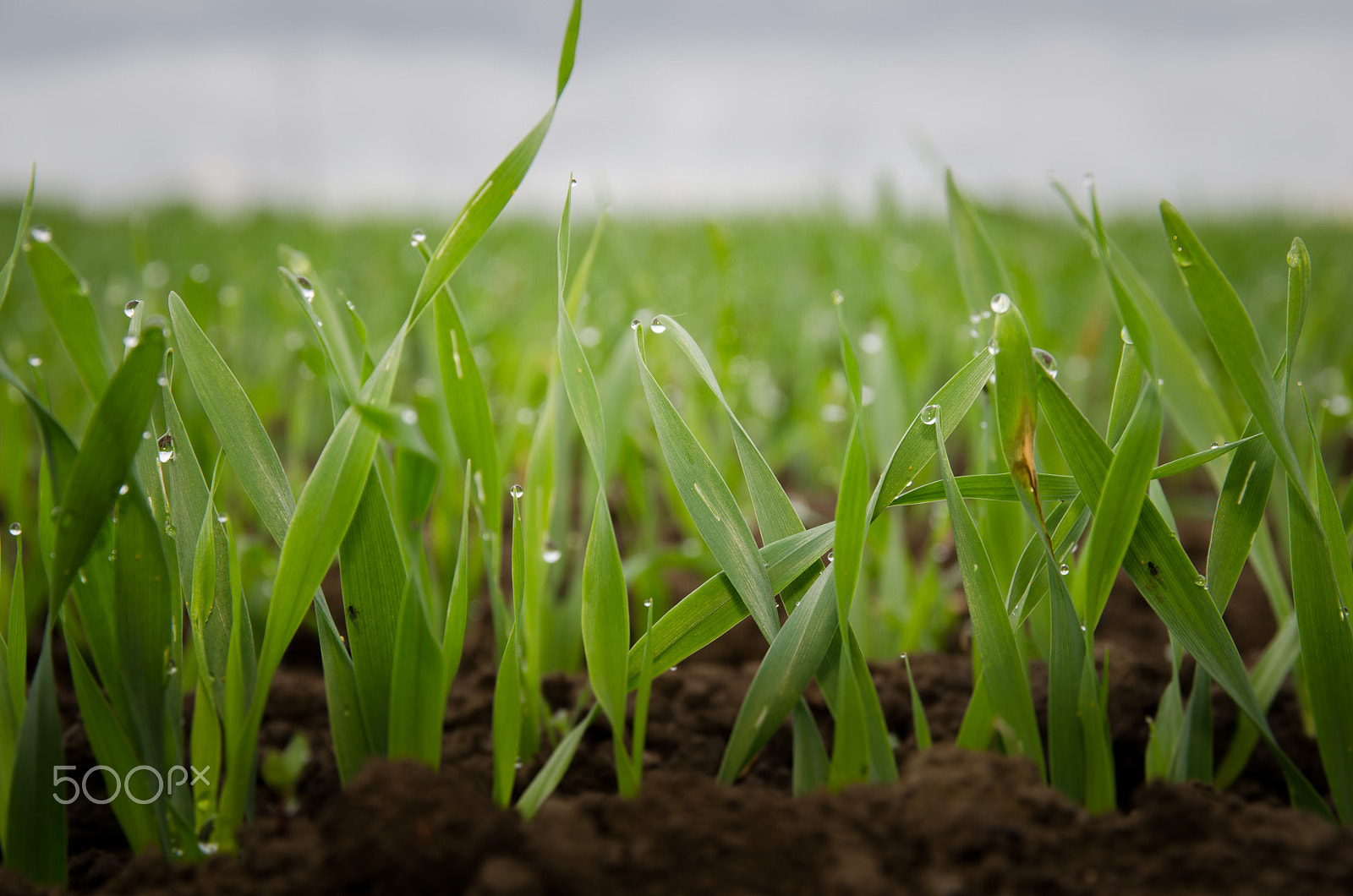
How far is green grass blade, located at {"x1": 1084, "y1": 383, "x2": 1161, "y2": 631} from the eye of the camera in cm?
50

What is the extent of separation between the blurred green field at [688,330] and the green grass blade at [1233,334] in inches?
6.7

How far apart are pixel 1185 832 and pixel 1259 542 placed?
392 millimetres

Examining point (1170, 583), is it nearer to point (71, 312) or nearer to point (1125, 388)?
point (1125, 388)

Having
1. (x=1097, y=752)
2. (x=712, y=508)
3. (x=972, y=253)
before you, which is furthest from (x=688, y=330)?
(x=1097, y=752)

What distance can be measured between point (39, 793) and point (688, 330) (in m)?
1.57

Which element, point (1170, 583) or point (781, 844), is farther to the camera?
point (1170, 583)

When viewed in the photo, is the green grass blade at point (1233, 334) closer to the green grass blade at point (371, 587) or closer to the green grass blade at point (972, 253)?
the green grass blade at point (972, 253)

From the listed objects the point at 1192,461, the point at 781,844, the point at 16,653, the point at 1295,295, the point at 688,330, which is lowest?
the point at 781,844

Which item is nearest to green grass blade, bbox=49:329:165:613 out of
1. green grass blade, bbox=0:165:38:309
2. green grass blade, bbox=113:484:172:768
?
green grass blade, bbox=113:484:172:768

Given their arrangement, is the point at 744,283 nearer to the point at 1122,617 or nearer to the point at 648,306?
the point at 648,306

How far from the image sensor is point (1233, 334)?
548 mm

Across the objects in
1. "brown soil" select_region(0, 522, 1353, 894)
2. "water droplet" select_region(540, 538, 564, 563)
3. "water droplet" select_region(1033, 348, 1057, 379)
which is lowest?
"brown soil" select_region(0, 522, 1353, 894)

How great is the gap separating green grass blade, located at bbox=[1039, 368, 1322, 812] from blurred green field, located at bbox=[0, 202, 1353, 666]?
0.17m

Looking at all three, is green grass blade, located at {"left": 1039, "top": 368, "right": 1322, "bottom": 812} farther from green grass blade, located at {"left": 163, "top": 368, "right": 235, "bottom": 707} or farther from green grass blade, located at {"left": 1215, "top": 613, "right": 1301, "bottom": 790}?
green grass blade, located at {"left": 163, "top": 368, "right": 235, "bottom": 707}
